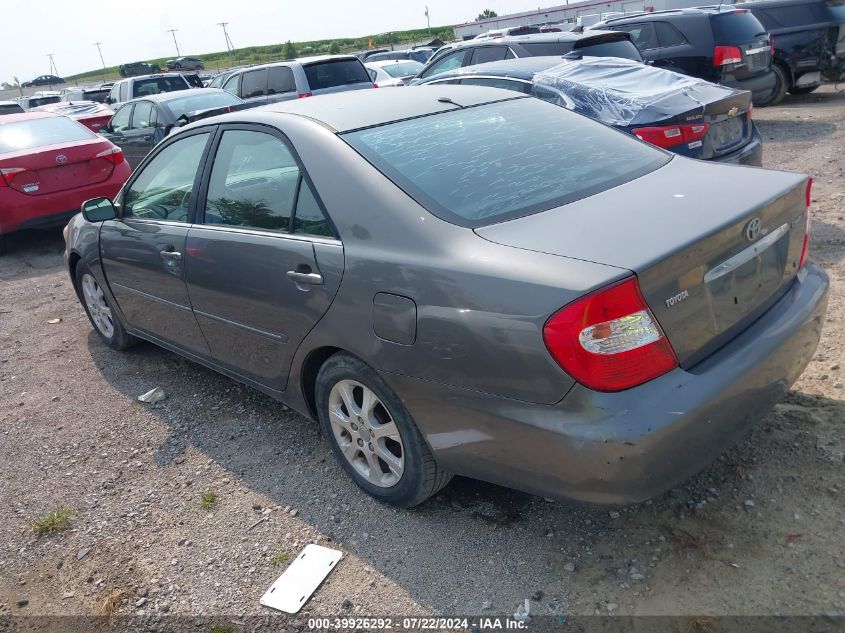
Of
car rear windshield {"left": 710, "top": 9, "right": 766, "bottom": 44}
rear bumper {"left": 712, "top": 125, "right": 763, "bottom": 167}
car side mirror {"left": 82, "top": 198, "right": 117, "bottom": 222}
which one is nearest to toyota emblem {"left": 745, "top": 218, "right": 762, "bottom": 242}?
rear bumper {"left": 712, "top": 125, "right": 763, "bottom": 167}

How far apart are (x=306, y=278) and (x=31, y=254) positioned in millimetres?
7121

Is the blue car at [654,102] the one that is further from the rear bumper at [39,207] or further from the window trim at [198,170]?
the rear bumper at [39,207]

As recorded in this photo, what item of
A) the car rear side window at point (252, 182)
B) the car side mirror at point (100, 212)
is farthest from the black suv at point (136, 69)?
the car rear side window at point (252, 182)

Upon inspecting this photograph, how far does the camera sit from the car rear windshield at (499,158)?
9.34 feet

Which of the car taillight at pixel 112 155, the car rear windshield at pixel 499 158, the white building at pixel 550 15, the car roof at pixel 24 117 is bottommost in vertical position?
the white building at pixel 550 15

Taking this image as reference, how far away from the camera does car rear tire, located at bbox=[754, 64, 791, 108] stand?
1211cm

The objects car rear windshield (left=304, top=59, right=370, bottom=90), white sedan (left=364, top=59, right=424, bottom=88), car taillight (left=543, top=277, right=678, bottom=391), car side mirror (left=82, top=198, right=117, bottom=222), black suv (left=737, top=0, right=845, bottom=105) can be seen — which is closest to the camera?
car taillight (left=543, top=277, right=678, bottom=391)

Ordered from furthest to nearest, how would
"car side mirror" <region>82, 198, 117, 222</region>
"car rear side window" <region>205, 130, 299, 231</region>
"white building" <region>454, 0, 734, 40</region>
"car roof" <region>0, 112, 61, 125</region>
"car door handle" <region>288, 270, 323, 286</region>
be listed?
"white building" <region>454, 0, 734, 40</region>, "car roof" <region>0, 112, 61, 125</region>, "car side mirror" <region>82, 198, 117, 222</region>, "car rear side window" <region>205, 130, 299, 231</region>, "car door handle" <region>288, 270, 323, 286</region>

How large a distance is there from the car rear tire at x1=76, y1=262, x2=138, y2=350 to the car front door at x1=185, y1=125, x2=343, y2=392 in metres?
1.53

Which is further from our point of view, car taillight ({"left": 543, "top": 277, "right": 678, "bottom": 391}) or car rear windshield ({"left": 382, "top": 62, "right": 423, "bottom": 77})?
car rear windshield ({"left": 382, "top": 62, "right": 423, "bottom": 77})

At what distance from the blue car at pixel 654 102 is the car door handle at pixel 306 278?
3295mm

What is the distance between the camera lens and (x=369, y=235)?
2.83 metres

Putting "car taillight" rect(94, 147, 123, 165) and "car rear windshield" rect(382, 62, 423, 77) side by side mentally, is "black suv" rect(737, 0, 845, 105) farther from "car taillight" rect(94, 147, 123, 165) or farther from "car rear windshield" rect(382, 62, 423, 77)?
"car taillight" rect(94, 147, 123, 165)

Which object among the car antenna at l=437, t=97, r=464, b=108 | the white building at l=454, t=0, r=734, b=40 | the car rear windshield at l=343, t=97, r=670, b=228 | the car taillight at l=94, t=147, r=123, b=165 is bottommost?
the white building at l=454, t=0, r=734, b=40
